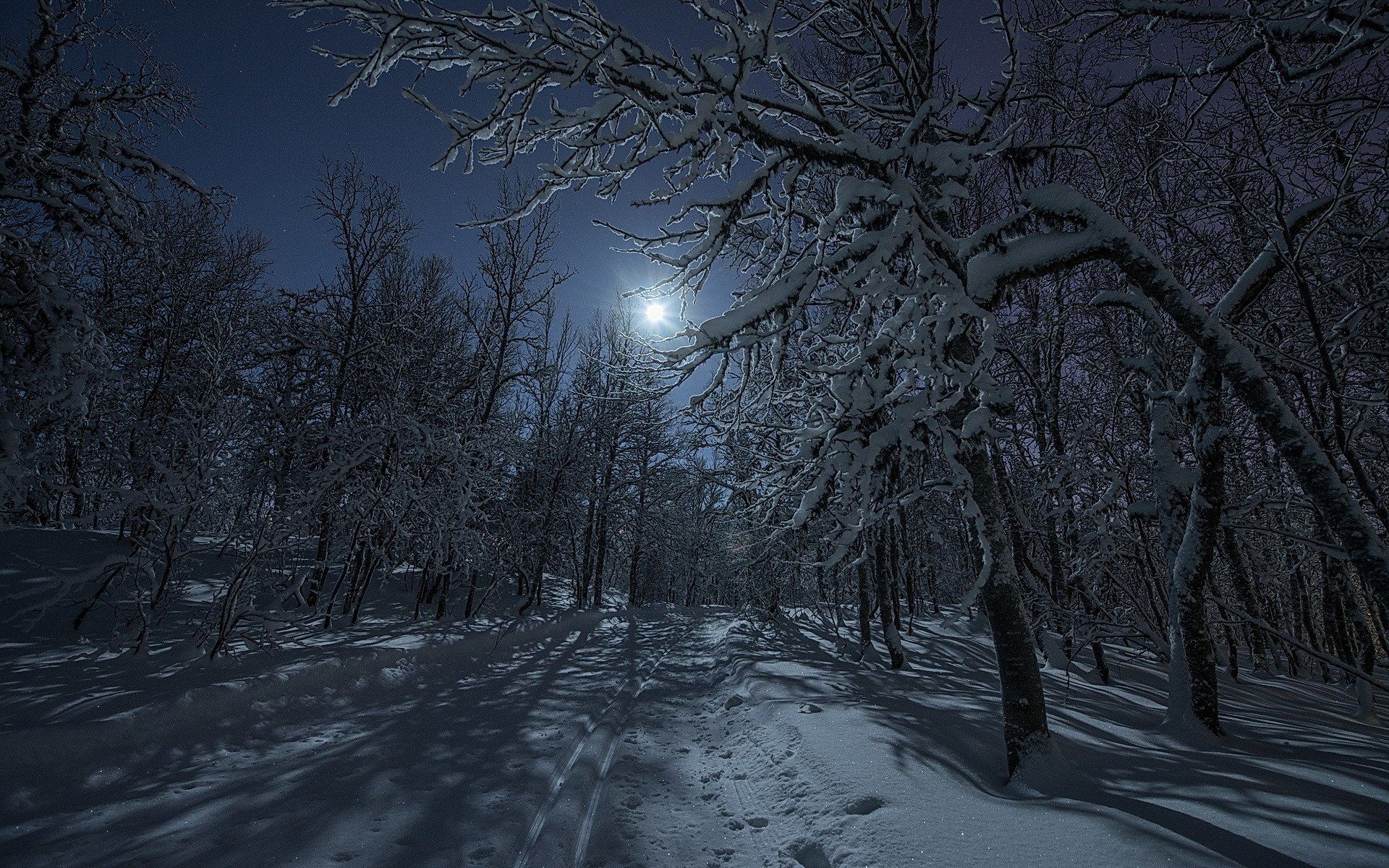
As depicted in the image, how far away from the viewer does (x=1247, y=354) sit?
13.0 ft

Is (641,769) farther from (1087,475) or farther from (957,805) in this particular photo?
(1087,475)

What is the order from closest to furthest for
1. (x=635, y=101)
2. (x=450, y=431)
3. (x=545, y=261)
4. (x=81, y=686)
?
(x=635, y=101) < (x=81, y=686) < (x=450, y=431) < (x=545, y=261)

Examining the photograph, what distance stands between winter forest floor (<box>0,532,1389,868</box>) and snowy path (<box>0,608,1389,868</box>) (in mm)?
Answer: 24

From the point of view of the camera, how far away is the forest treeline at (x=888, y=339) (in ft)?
12.6

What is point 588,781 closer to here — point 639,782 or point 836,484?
point 639,782

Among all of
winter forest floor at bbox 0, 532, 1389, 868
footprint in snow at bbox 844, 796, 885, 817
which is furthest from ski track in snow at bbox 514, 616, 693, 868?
footprint in snow at bbox 844, 796, 885, 817

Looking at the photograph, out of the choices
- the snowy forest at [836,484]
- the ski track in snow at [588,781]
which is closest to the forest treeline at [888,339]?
the snowy forest at [836,484]

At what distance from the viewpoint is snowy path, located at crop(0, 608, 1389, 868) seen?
10.2 feet

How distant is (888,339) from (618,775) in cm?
467

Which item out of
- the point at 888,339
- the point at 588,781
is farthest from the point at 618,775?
the point at 888,339

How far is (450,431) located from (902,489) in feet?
38.0

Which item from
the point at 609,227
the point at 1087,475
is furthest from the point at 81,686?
the point at 1087,475

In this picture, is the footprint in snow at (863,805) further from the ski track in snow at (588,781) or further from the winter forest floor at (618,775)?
the ski track in snow at (588,781)

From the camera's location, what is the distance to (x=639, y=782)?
190 inches
